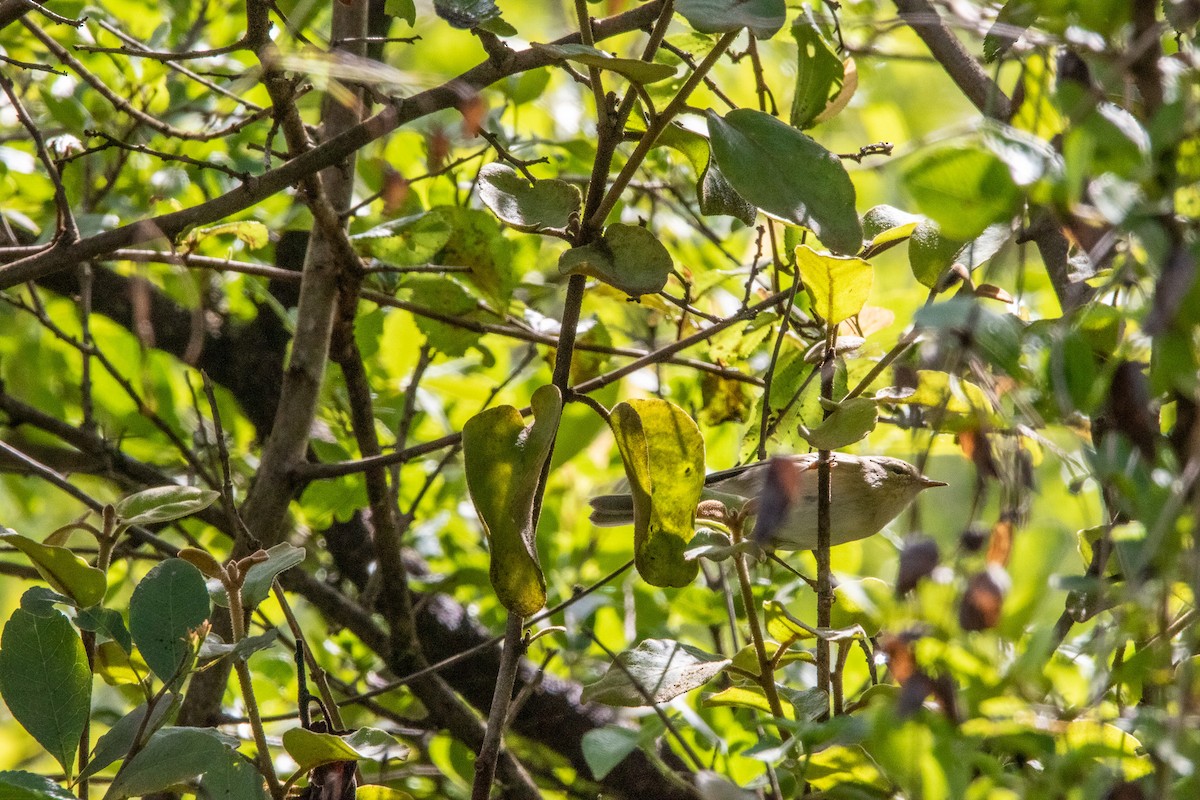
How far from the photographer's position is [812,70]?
1.12 m

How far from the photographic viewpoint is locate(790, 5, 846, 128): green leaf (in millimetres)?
1115

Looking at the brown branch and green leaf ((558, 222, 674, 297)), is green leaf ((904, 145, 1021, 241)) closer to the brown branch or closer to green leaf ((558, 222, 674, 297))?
green leaf ((558, 222, 674, 297))

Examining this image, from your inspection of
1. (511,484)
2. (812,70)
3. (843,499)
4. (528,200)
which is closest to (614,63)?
(528,200)

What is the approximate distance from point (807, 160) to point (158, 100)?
162 centimetres

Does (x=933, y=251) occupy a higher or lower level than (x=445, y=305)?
lower

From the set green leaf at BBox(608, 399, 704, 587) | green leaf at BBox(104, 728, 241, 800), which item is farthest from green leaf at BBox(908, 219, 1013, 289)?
green leaf at BBox(104, 728, 241, 800)

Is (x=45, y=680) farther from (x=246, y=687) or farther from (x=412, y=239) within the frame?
(x=412, y=239)

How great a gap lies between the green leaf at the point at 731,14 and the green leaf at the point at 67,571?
0.64 metres

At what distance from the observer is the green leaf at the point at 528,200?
2.95 feet

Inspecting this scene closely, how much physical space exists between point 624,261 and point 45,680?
553mm

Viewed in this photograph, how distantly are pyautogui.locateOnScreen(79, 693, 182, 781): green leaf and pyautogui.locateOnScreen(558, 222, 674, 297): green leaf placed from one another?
462 millimetres

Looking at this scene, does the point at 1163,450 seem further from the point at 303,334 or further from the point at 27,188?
the point at 27,188

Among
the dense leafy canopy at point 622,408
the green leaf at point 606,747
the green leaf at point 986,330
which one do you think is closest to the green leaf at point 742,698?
the dense leafy canopy at point 622,408

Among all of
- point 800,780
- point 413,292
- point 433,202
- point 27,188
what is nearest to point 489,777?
point 800,780
